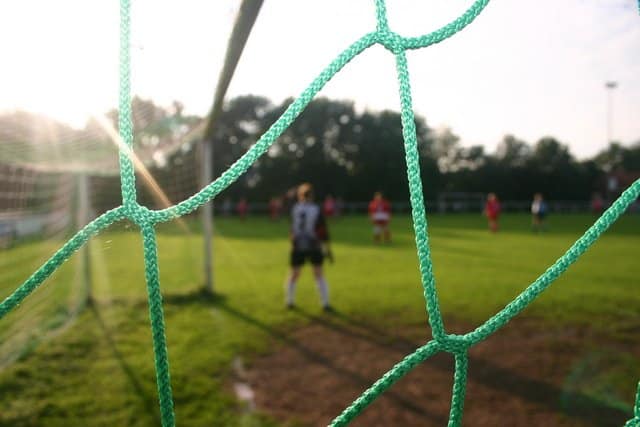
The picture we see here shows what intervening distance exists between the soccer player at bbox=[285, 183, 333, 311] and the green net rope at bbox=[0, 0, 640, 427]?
4452 mm

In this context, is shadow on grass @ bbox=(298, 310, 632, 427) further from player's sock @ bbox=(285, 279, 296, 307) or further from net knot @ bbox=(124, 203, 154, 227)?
net knot @ bbox=(124, 203, 154, 227)

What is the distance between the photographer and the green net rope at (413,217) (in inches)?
44.9

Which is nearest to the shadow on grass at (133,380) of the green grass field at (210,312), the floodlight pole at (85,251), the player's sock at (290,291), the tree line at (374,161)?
the green grass field at (210,312)

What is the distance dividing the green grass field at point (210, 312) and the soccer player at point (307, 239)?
0.42 metres

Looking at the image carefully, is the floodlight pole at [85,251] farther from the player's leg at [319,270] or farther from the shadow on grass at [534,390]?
the shadow on grass at [534,390]

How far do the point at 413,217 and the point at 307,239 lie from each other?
14.8 ft

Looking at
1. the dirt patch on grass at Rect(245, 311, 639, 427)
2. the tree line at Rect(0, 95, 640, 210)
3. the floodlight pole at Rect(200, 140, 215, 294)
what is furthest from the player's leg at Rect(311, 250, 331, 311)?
the tree line at Rect(0, 95, 640, 210)

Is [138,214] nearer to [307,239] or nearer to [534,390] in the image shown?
[534,390]

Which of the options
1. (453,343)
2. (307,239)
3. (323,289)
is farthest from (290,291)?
(453,343)

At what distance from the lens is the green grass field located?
3.23 metres

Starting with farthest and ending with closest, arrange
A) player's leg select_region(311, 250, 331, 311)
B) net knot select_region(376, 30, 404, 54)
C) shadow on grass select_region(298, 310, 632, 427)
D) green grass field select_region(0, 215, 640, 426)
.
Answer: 1. player's leg select_region(311, 250, 331, 311)
2. green grass field select_region(0, 215, 640, 426)
3. shadow on grass select_region(298, 310, 632, 427)
4. net knot select_region(376, 30, 404, 54)

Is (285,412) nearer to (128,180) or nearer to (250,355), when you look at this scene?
(250,355)

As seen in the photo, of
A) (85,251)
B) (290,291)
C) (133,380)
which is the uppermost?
(85,251)

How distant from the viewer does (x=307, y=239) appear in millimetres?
5711
